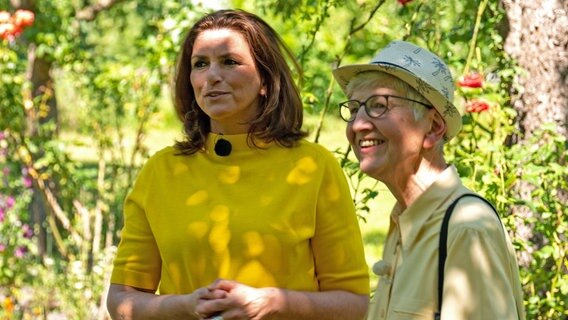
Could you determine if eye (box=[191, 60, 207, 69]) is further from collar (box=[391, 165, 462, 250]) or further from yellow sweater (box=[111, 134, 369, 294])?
collar (box=[391, 165, 462, 250])

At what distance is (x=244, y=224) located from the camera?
2740mm

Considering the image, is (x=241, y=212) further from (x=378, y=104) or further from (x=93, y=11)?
(x=93, y=11)

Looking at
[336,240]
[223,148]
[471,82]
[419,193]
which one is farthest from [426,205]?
[471,82]

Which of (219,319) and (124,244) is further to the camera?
(124,244)

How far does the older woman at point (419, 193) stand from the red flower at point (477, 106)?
174cm

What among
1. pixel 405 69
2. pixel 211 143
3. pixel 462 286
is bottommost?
pixel 462 286

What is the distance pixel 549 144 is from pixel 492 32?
576 mm

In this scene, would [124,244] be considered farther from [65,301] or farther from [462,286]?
[65,301]

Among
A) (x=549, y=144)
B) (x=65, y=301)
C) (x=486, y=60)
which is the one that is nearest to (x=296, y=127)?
(x=549, y=144)

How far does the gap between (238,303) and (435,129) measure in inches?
23.7

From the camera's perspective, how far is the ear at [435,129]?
251 cm

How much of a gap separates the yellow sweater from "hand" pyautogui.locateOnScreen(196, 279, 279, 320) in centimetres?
9

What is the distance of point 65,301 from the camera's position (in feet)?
21.4

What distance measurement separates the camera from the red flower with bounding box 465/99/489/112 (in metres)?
4.34
